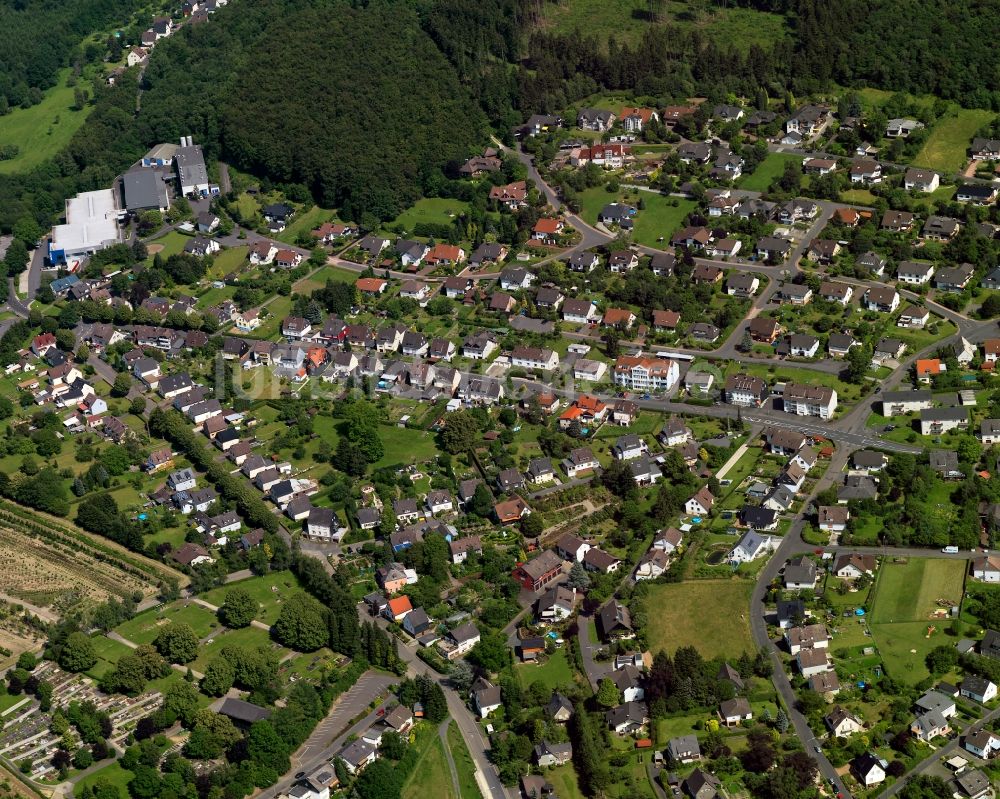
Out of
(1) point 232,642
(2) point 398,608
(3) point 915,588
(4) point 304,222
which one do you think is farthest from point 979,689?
(4) point 304,222

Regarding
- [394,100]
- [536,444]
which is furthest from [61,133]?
[536,444]

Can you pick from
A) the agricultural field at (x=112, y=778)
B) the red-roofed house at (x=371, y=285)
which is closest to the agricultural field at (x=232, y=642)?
the agricultural field at (x=112, y=778)

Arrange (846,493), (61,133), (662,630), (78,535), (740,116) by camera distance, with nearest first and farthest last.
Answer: (662,630)
(846,493)
(78,535)
(740,116)
(61,133)

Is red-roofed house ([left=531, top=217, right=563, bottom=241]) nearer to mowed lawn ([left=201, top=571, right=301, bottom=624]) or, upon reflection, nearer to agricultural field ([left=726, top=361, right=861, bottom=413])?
agricultural field ([left=726, top=361, right=861, bottom=413])

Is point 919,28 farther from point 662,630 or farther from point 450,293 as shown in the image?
point 662,630

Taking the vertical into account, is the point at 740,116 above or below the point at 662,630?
above

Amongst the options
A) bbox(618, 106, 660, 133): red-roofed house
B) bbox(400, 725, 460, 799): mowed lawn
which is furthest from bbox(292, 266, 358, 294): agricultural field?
bbox(400, 725, 460, 799): mowed lawn
